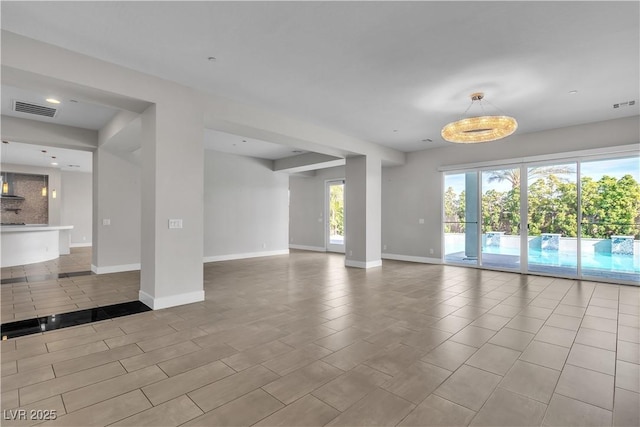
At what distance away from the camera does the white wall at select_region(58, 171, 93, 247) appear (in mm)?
11422

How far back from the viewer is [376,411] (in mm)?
1860

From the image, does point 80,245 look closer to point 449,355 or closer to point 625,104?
point 449,355

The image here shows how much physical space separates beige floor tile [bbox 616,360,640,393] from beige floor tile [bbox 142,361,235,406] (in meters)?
2.84

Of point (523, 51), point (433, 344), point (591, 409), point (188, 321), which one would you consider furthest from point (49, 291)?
point (523, 51)

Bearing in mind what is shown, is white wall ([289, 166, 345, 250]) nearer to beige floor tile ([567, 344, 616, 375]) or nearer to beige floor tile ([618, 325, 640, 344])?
beige floor tile ([618, 325, 640, 344])

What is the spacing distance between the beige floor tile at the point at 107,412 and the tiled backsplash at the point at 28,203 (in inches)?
471

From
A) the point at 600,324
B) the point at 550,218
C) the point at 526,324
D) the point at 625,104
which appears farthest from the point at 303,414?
the point at 550,218

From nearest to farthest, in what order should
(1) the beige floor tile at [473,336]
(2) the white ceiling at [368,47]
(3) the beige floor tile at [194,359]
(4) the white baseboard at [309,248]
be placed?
(3) the beige floor tile at [194,359], (2) the white ceiling at [368,47], (1) the beige floor tile at [473,336], (4) the white baseboard at [309,248]

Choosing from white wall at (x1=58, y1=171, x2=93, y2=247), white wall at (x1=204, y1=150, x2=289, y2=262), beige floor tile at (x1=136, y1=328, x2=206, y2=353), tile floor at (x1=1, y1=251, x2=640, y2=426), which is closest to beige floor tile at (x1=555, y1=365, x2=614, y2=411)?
tile floor at (x1=1, y1=251, x2=640, y2=426)

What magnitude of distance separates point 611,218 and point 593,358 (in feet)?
14.4

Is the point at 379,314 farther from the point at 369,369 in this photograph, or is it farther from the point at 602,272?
the point at 602,272

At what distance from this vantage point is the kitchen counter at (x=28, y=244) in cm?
693

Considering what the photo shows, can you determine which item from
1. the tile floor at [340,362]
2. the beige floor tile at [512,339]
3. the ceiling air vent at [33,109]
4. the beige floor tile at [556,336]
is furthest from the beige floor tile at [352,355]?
the ceiling air vent at [33,109]

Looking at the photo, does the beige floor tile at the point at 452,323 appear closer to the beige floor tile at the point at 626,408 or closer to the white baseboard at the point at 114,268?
the beige floor tile at the point at 626,408
